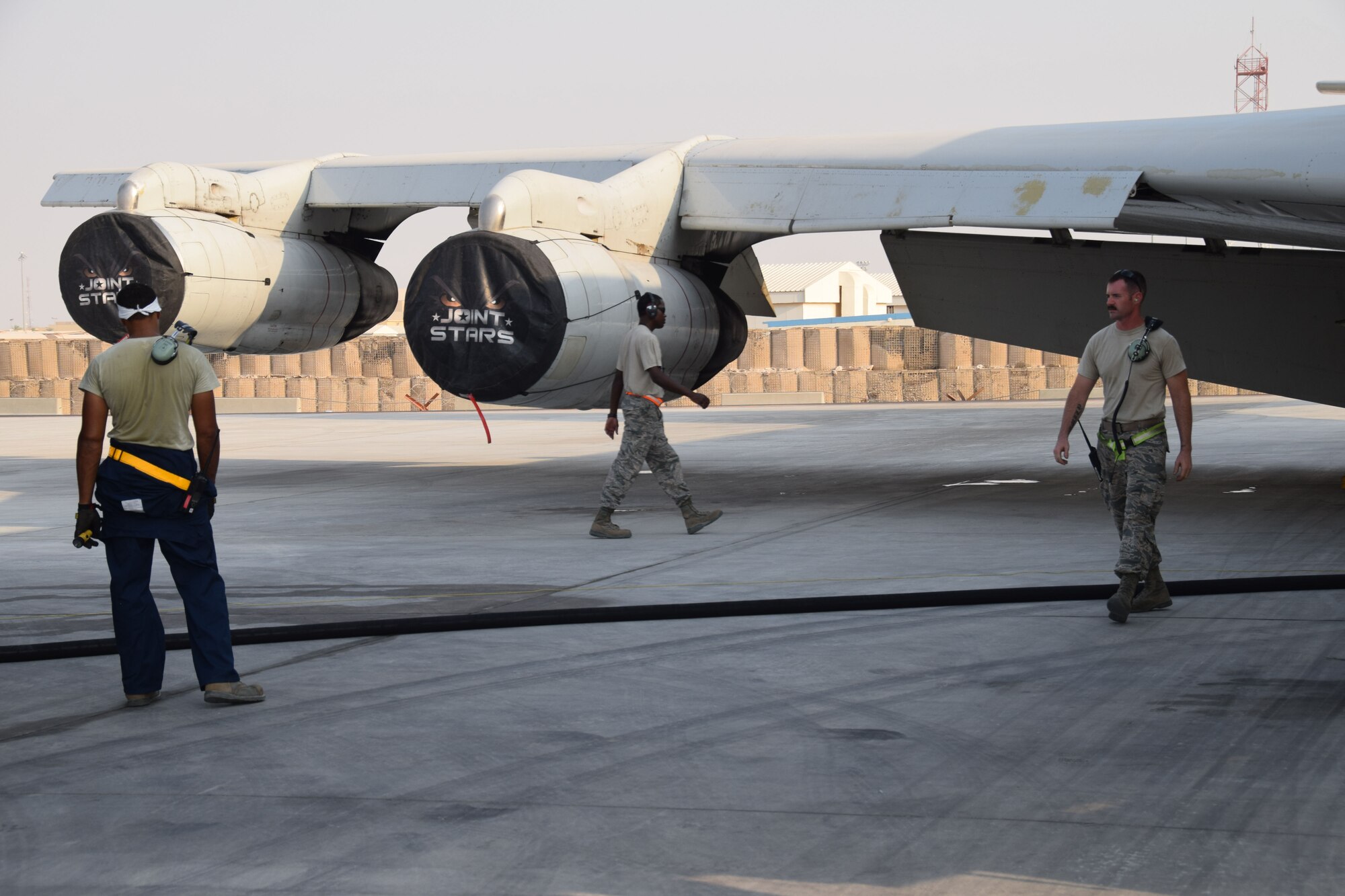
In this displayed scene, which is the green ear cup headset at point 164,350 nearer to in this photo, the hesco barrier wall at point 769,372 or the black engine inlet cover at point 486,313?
the black engine inlet cover at point 486,313

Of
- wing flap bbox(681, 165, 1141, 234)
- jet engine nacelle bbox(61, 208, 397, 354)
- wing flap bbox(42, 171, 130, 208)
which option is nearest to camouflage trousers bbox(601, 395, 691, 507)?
wing flap bbox(681, 165, 1141, 234)

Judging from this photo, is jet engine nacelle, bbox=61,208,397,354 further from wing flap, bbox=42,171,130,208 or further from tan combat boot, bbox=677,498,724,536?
tan combat boot, bbox=677,498,724,536

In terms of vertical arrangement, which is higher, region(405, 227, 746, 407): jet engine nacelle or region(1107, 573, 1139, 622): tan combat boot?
region(405, 227, 746, 407): jet engine nacelle

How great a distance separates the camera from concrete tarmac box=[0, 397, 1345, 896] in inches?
160

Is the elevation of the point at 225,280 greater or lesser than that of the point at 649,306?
greater

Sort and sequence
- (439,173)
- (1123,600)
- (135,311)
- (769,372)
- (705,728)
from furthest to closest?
(769,372) < (439,173) < (1123,600) < (135,311) < (705,728)

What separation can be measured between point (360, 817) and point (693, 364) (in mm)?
10052

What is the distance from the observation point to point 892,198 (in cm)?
1216

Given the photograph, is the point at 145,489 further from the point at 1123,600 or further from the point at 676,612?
the point at 1123,600

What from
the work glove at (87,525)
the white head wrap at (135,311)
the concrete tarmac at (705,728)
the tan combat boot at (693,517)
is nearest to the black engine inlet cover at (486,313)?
the concrete tarmac at (705,728)

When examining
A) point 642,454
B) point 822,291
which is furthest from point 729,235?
point 822,291

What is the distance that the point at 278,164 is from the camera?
→ 1648cm

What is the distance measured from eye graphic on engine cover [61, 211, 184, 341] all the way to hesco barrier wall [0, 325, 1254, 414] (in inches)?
1095

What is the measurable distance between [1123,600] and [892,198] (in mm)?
5539
